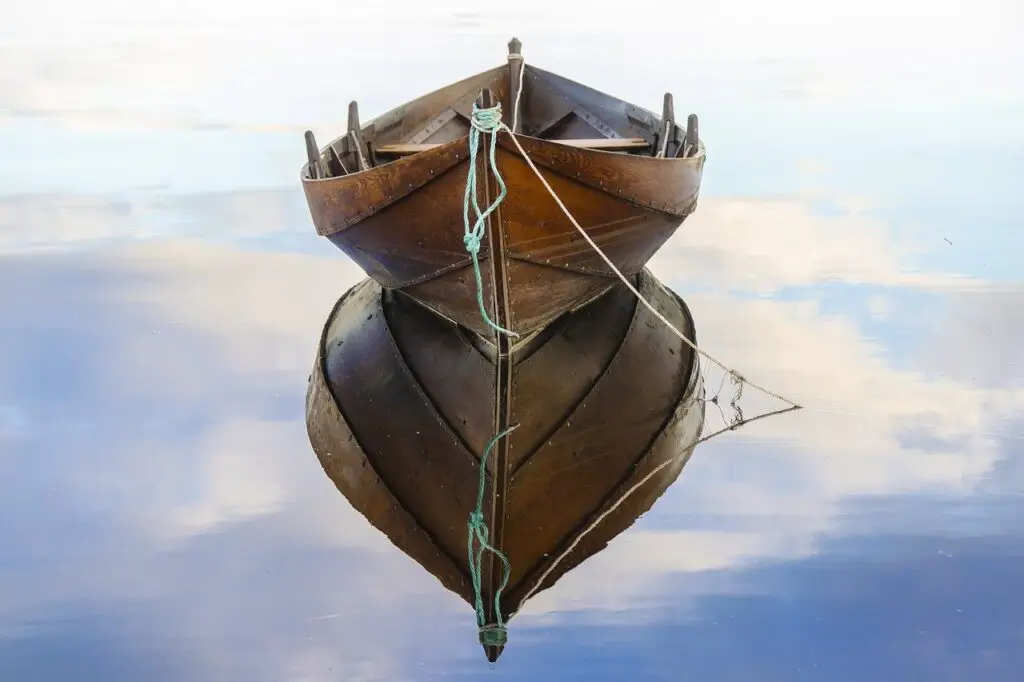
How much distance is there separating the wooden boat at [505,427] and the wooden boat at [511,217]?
0.23m

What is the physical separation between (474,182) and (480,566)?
5.89ft

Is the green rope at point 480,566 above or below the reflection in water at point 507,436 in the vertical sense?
above

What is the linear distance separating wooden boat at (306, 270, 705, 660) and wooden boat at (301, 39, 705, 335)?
0.23 m

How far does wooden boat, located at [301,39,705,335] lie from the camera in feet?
18.0

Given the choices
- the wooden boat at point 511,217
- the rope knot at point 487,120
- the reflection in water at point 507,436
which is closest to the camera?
the reflection in water at point 507,436

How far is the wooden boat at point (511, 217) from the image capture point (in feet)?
18.0

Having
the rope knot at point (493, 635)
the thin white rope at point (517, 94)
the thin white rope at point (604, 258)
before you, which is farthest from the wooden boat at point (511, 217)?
the rope knot at point (493, 635)

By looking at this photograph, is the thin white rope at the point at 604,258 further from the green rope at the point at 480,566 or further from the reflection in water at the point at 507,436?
the green rope at the point at 480,566

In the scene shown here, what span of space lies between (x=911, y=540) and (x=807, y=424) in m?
1.09

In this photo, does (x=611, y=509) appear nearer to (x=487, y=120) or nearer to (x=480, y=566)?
(x=480, y=566)

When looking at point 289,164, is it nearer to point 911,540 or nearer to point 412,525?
point 412,525

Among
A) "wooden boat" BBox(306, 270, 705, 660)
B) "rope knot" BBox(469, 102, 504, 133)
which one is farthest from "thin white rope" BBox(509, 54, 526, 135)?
"rope knot" BBox(469, 102, 504, 133)

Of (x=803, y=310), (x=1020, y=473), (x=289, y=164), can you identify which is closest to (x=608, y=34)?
(x=289, y=164)

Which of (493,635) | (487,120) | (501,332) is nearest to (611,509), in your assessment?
(493,635)
